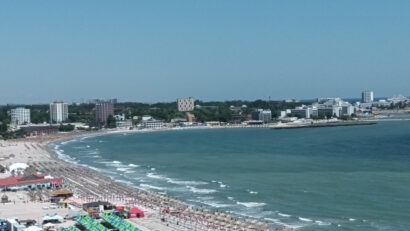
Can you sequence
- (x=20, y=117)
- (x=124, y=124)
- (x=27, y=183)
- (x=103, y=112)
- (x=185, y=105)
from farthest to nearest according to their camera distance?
(x=185, y=105) → (x=20, y=117) → (x=103, y=112) → (x=124, y=124) → (x=27, y=183)

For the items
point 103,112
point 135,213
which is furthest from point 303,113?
point 135,213

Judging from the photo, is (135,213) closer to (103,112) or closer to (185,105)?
(103,112)

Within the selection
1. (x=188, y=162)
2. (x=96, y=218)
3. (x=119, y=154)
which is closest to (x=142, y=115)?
(x=119, y=154)

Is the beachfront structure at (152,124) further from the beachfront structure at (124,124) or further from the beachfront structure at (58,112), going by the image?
the beachfront structure at (58,112)

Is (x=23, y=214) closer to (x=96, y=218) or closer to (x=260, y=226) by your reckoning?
(x=96, y=218)

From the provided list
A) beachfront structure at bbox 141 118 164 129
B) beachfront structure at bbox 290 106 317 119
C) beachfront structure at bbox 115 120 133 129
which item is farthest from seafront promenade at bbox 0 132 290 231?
beachfront structure at bbox 290 106 317 119

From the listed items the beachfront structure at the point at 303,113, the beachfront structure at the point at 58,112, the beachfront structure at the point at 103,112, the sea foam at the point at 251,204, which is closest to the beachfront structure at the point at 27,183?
the sea foam at the point at 251,204
